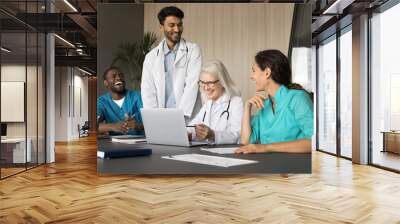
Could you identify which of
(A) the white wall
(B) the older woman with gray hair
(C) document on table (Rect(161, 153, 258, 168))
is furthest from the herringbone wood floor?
(A) the white wall

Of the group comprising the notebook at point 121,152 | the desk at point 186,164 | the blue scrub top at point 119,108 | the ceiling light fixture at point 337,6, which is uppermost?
the ceiling light fixture at point 337,6

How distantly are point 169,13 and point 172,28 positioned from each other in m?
0.24

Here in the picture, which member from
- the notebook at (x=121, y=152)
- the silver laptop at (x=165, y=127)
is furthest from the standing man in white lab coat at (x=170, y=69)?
the notebook at (x=121, y=152)

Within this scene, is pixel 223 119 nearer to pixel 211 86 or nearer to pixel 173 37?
pixel 211 86

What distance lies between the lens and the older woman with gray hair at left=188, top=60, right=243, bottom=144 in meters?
6.37

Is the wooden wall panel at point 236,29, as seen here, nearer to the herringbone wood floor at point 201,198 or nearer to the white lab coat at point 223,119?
the white lab coat at point 223,119

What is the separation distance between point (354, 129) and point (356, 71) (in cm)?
115

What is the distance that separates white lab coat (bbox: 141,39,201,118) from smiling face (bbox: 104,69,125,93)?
12.4 inches

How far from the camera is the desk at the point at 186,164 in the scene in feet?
20.6

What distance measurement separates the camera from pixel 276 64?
6422 mm

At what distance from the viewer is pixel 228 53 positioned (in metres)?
6.47

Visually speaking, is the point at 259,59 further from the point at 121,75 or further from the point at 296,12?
the point at 121,75

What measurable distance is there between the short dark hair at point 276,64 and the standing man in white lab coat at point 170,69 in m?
0.94

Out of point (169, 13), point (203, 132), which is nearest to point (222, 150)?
point (203, 132)
